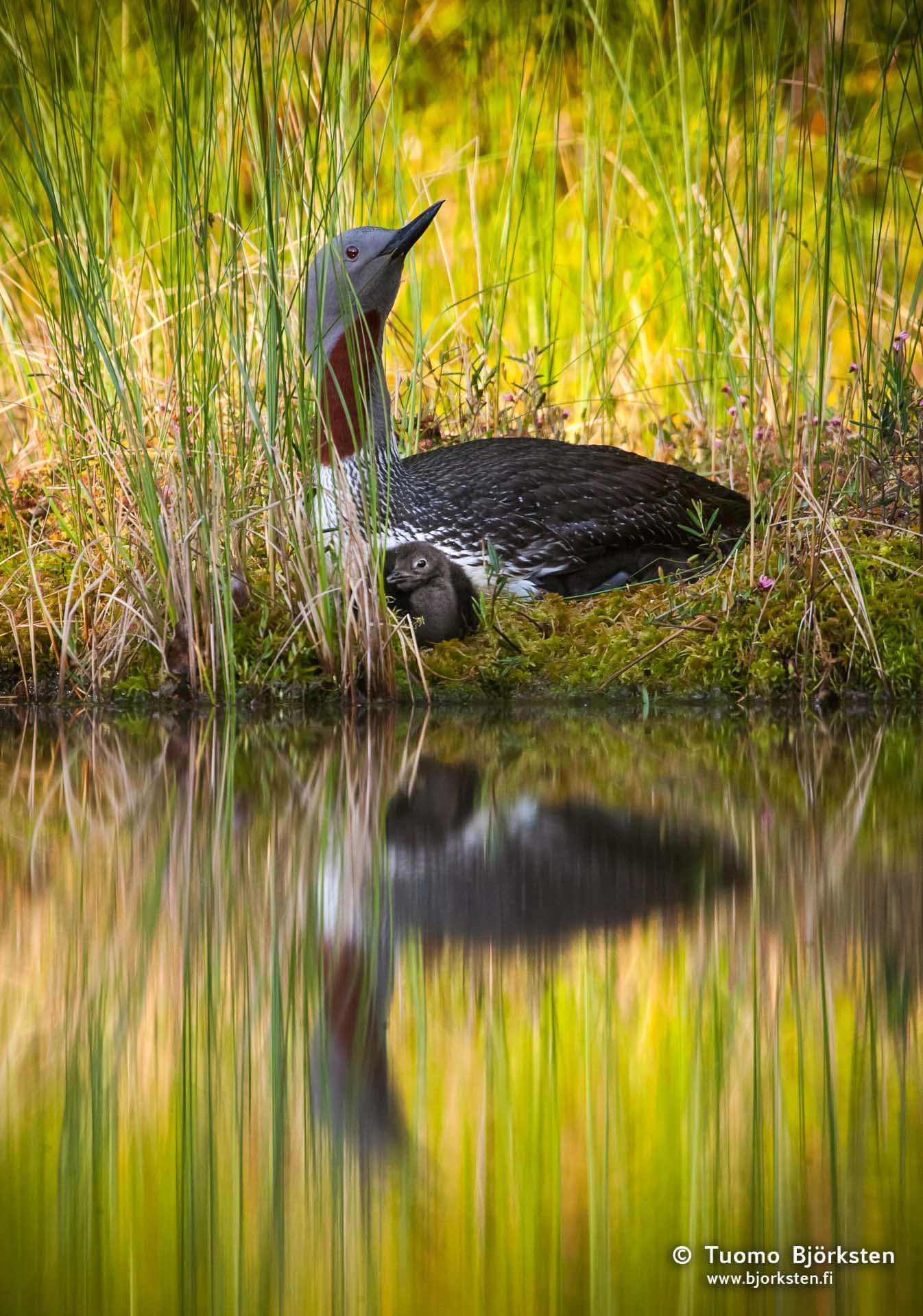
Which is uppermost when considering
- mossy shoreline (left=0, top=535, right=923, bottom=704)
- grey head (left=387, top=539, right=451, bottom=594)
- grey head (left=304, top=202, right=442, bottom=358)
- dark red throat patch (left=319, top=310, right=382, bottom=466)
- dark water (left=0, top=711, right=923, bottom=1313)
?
grey head (left=304, top=202, right=442, bottom=358)

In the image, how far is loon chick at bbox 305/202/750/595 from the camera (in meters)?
5.33

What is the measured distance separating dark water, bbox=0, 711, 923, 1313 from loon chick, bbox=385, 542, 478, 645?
1.82 meters

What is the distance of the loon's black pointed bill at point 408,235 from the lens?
201 inches

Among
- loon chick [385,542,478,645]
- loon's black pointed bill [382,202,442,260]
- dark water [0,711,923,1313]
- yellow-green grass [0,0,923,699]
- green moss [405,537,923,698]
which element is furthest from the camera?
loon's black pointed bill [382,202,442,260]

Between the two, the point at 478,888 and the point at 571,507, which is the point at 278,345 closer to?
the point at 571,507

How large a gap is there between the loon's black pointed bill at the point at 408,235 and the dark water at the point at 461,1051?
2.50 metres

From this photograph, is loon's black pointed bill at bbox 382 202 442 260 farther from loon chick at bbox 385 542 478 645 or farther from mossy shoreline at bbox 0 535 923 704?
mossy shoreline at bbox 0 535 923 704

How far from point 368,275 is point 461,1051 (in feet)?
13.0

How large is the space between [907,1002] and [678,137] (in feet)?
21.3

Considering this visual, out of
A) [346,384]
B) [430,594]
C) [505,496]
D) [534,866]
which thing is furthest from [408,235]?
[534,866]

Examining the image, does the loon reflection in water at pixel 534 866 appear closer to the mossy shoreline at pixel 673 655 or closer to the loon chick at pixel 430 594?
the mossy shoreline at pixel 673 655

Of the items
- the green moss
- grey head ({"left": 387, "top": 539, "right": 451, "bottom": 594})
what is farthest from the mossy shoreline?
grey head ({"left": 387, "top": 539, "right": 451, "bottom": 594})

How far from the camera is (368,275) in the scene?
5359mm

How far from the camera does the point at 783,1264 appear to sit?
4.40ft
